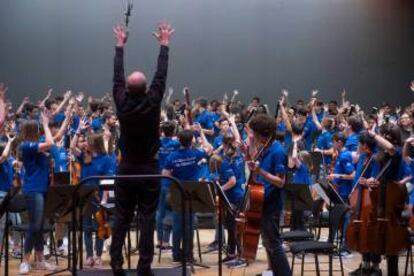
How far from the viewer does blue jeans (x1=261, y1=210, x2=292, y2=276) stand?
23.5 ft

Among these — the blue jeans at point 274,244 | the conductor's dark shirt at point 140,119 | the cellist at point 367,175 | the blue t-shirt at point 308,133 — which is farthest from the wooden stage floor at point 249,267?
the blue t-shirt at point 308,133

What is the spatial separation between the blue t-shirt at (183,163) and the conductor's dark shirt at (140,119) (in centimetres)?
317

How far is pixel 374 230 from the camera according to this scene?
789 cm

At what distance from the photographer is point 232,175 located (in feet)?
32.8

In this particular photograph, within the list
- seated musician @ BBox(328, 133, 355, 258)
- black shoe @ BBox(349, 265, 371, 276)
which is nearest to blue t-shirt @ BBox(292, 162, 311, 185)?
seated musician @ BBox(328, 133, 355, 258)

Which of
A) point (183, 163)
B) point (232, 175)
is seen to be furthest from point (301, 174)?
point (183, 163)

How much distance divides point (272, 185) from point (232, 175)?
9.09ft

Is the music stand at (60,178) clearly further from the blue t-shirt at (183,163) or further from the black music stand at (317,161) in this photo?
the black music stand at (317,161)

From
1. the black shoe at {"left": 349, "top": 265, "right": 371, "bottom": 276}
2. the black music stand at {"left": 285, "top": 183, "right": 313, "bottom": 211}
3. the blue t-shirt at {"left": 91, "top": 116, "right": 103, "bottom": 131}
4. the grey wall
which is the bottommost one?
the black shoe at {"left": 349, "top": 265, "right": 371, "bottom": 276}

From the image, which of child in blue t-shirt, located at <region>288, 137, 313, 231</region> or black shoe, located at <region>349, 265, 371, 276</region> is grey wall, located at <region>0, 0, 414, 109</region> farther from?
black shoe, located at <region>349, 265, 371, 276</region>

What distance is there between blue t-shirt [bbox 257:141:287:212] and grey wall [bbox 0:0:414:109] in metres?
15.9

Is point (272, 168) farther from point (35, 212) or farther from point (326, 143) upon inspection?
point (326, 143)

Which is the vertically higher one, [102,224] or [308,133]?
[308,133]

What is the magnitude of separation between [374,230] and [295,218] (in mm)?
2707
